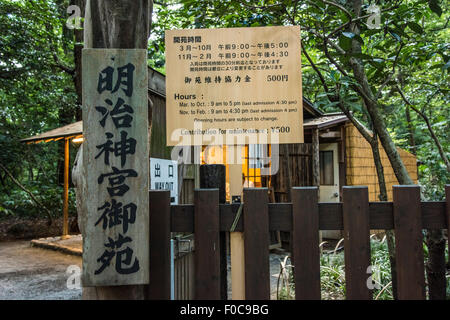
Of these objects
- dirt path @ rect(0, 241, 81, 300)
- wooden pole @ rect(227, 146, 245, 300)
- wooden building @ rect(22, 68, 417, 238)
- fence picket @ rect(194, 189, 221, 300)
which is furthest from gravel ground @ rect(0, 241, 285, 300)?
fence picket @ rect(194, 189, 221, 300)

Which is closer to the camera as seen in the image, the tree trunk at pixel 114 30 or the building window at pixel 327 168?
the tree trunk at pixel 114 30

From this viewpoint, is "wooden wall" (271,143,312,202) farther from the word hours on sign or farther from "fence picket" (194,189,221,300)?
"fence picket" (194,189,221,300)

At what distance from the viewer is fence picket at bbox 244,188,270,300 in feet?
5.93

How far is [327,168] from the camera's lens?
9.90m

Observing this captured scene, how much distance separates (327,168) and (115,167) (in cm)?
905

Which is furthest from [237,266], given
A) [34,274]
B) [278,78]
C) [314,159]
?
[34,274]

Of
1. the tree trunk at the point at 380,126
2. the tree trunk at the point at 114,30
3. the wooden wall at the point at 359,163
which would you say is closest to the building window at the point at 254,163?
the wooden wall at the point at 359,163

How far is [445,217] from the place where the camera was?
1799 mm

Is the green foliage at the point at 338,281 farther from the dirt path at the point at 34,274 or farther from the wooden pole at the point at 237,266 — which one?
the dirt path at the point at 34,274

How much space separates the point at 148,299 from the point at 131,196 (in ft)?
2.11

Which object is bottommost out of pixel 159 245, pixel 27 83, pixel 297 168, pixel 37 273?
pixel 37 273

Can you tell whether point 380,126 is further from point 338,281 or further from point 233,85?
point 338,281

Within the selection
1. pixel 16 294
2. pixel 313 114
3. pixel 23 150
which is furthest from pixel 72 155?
pixel 313 114

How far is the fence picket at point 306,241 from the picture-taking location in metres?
1.80
